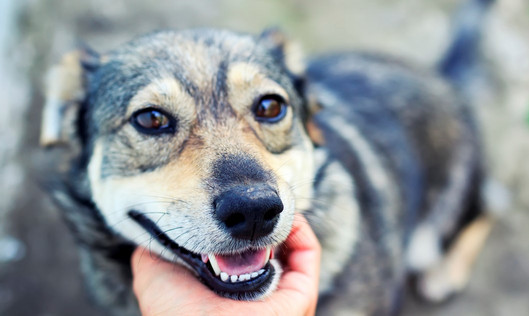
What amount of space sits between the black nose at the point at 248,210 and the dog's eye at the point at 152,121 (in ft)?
1.99

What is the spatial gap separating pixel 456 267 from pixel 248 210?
3255mm

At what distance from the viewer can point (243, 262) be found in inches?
81.4

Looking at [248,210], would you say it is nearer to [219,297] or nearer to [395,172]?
[219,297]

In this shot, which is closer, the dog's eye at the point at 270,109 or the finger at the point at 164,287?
the finger at the point at 164,287

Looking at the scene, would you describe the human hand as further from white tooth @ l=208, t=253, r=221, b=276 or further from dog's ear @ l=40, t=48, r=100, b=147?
dog's ear @ l=40, t=48, r=100, b=147

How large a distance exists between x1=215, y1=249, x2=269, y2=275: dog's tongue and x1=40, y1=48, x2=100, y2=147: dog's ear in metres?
1.26

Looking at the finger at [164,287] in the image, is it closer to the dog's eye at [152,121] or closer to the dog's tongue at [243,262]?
the dog's tongue at [243,262]

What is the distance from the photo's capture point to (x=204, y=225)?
191 centimetres

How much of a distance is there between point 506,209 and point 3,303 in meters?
4.88

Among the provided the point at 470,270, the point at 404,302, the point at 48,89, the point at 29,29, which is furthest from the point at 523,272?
the point at 29,29

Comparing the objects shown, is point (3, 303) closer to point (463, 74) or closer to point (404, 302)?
point (404, 302)

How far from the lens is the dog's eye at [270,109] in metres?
2.42

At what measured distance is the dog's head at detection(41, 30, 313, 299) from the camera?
Answer: 1944mm

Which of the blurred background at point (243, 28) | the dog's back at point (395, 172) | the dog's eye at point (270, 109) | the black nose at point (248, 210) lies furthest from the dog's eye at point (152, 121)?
the blurred background at point (243, 28)
